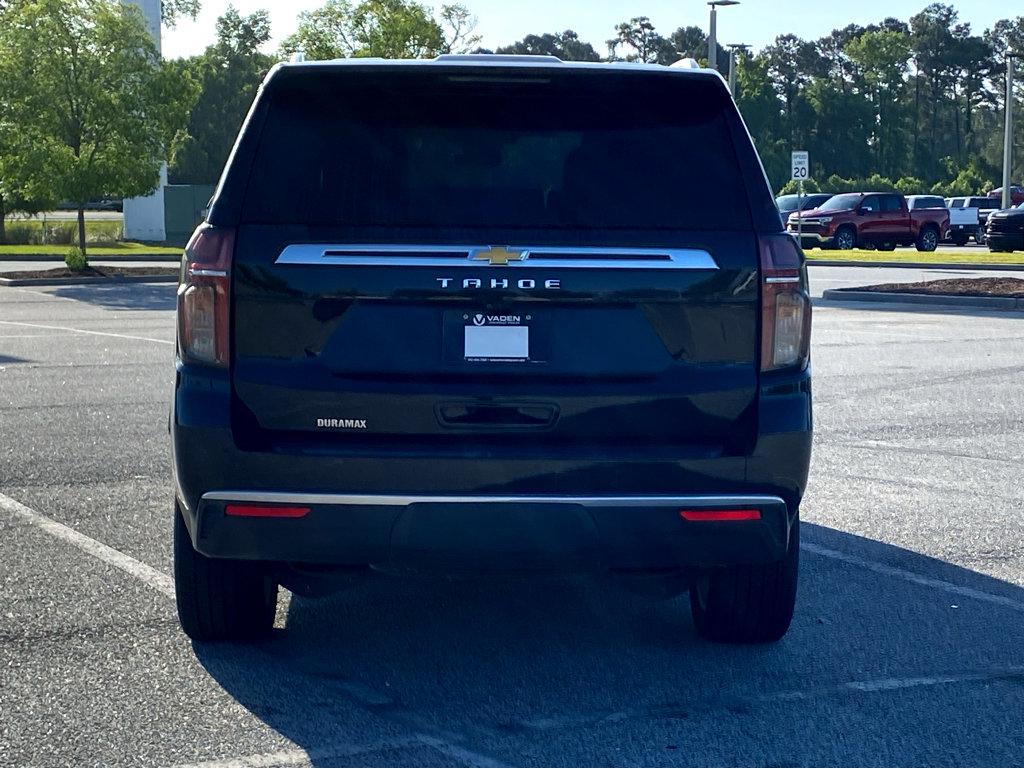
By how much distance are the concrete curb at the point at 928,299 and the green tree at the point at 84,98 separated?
1445cm

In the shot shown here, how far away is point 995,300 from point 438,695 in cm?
2080

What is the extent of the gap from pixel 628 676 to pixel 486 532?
2.82ft

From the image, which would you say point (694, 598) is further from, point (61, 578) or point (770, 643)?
point (61, 578)

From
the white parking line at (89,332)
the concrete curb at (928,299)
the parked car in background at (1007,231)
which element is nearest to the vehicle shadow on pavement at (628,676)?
the white parking line at (89,332)

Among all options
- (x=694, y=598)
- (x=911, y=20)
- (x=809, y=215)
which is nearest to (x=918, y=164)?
(x=911, y=20)

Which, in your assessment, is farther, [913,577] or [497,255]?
[913,577]

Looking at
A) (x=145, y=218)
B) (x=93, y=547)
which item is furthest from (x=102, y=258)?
(x=93, y=547)

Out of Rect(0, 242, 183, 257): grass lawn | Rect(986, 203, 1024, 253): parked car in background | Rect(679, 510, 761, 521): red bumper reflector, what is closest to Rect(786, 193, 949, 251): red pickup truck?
Rect(986, 203, 1024, 253): parked car in background

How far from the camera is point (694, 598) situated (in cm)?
559

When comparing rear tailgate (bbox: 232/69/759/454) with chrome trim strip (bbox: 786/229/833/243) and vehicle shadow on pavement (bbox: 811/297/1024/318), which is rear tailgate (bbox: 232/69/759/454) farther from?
chrome trim strip (bbox: 786/229/833/243)

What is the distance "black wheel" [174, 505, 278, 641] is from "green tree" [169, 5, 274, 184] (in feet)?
213

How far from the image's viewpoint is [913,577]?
6.52m

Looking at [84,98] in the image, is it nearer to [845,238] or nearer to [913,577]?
[845,238]

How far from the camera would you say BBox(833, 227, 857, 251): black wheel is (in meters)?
46.8
